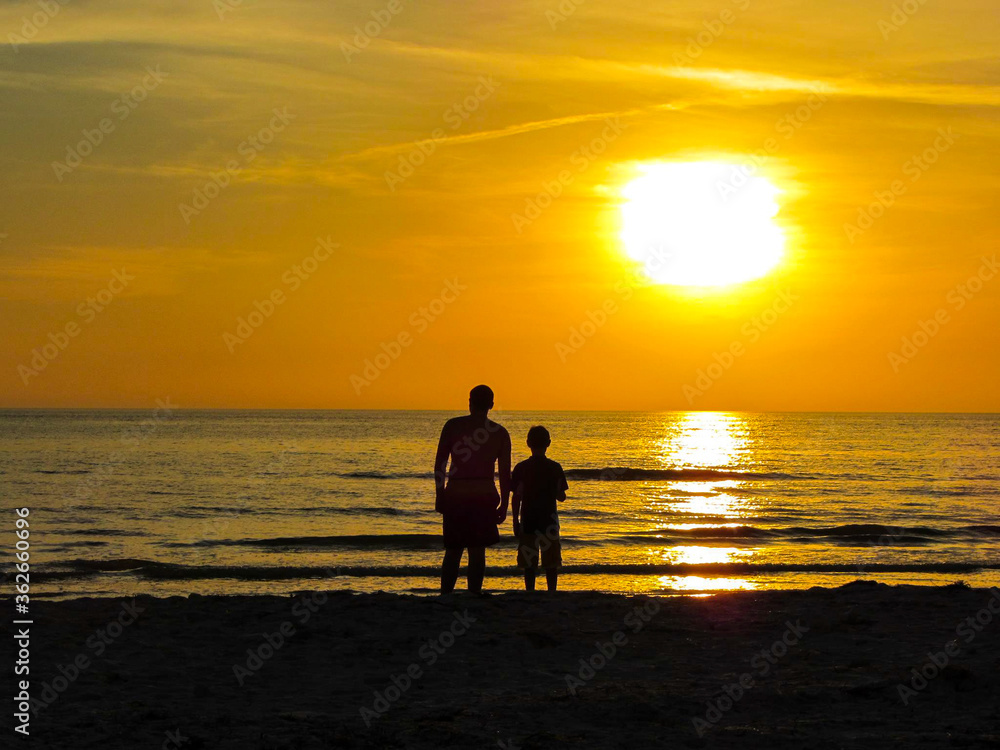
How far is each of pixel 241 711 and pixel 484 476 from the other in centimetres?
336

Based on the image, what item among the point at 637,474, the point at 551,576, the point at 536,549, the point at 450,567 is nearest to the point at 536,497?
the point at 536,549

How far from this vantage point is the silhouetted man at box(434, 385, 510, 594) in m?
8.95

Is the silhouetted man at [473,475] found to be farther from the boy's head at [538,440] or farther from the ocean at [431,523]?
the ocean at [431,523]

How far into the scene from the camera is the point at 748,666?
793 centimetres

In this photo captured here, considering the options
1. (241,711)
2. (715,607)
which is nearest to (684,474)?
(715,607)

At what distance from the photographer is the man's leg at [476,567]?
9.68 meters

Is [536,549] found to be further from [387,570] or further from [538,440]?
[387,570]

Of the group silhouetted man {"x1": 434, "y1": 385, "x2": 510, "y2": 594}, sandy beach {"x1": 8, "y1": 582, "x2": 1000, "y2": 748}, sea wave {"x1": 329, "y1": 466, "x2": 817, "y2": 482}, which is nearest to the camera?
sandy beach {"x1": 8, "y1": 582, "x2": 1000, "y2": 748}

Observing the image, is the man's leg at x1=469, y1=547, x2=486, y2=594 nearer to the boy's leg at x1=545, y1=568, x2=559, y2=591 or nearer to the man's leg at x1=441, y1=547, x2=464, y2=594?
the man's leg at x1=441, y1=547, x2=464, y2=594

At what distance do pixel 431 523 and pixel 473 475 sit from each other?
20322 mm

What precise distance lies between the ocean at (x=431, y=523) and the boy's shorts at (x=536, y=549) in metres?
5.81

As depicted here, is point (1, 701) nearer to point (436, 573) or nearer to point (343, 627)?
point (343, 627)

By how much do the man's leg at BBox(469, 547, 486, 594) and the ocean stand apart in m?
6.91

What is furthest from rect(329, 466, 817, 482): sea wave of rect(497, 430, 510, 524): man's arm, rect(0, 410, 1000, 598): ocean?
rect(497, 430, 510, 524): man's arm
